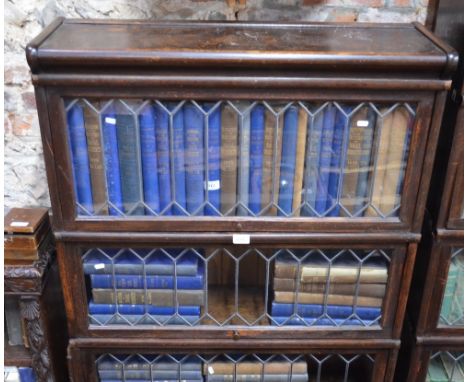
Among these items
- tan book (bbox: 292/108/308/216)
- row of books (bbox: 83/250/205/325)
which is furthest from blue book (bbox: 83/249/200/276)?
tan book (bbox: 292/108/308/216)

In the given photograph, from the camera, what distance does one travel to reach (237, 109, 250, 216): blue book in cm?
122

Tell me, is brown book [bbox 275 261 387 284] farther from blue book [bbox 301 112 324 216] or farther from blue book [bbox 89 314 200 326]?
blue book [bbox 89 314 200 326]

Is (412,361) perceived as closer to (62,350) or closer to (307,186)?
(307,186)

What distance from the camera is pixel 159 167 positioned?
1.27m

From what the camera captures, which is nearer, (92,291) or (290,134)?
(290,134)

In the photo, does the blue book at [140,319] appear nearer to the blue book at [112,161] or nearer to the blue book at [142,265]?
the blue book at [142,265]

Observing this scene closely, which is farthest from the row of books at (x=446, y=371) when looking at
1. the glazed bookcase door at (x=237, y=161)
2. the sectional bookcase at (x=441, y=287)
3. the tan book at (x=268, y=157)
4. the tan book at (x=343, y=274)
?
the tan book at (x=268, y=157)

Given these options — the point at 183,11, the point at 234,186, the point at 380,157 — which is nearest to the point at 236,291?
the point at 234,186

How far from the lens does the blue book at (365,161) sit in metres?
1.22

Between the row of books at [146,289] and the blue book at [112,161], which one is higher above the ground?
the blue book at [112,161]

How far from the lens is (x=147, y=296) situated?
1.42 m

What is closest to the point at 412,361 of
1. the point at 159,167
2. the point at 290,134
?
the point at 290,134

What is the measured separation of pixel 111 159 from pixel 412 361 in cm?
103

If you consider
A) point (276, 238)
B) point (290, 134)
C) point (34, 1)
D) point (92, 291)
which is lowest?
point (92, 291)
